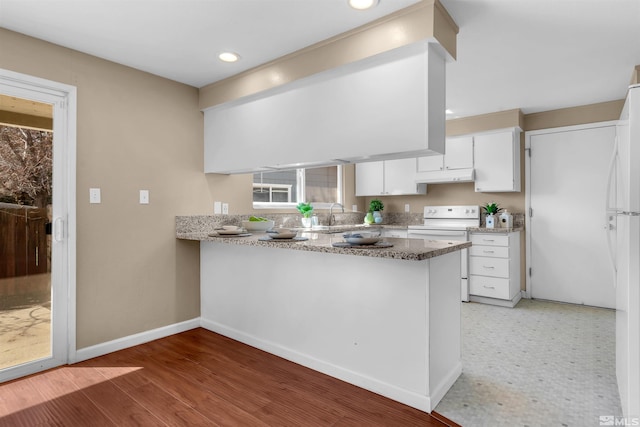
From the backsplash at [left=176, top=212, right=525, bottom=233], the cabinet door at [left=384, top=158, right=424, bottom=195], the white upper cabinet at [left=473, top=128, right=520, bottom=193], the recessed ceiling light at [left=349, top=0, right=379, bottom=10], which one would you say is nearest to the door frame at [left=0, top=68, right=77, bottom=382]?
the backsplash at [left=176, top=212, right=525, bottom=233]

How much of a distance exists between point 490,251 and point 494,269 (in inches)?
8.3

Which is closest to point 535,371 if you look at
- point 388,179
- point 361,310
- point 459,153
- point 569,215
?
point 361,310

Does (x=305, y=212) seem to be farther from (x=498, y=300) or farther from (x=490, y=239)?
(x=498, y=300)

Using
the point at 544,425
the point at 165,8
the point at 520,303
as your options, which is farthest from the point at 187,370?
the point at 520,303

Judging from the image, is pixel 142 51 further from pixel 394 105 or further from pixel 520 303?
pixel 520 303

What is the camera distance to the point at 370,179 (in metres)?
5.39

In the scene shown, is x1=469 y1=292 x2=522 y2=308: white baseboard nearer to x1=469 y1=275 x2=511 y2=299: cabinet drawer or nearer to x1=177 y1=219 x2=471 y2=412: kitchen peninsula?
x1=469 y1=275 x2=511 y2=299: cabinet drawer

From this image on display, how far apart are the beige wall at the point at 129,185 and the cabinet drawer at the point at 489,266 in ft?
10.2

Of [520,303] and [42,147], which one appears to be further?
[520,303]

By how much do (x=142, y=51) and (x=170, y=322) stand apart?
7.46 ft

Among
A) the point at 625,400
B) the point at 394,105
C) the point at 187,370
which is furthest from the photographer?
the point at 187,370

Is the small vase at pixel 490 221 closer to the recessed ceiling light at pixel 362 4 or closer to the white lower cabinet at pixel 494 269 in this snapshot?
the white lower cabinet at pixel 494 269

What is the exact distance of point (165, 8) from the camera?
210cm

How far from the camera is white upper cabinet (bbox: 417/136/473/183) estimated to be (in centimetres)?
455
